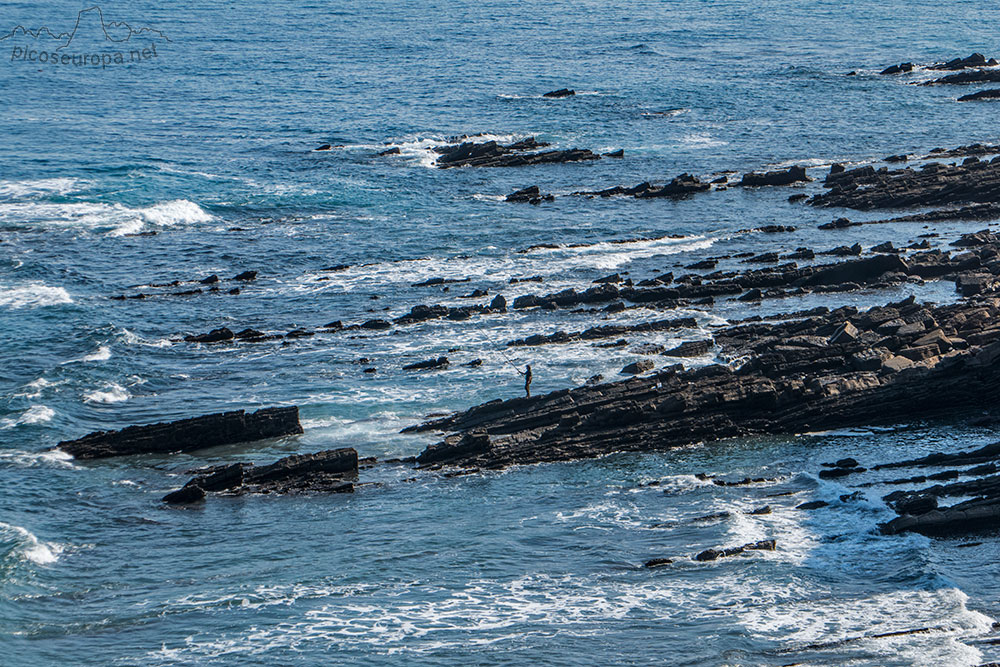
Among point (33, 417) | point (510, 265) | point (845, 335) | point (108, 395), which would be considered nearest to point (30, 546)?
point (33, 417)

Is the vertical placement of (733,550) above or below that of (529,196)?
below

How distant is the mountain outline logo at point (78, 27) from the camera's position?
111625 mm

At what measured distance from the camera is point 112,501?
32.2 metres

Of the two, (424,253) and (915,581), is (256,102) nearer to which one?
(424,253)

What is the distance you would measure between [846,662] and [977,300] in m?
22.2

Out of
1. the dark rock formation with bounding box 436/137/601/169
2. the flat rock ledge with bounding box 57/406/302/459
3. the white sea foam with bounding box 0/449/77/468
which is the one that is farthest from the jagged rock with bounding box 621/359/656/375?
the dark rock formation with bounding box 436/137/601/169

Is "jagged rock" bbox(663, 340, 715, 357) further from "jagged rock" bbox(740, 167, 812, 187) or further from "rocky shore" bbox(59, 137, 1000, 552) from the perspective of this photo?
"jagged rock" bbox(740, 167, 812, 187)

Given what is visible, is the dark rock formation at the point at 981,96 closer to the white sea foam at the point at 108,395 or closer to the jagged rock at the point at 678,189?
the jagged rock at the point at 678,189

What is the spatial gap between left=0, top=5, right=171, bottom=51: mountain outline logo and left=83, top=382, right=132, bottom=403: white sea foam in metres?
78.3

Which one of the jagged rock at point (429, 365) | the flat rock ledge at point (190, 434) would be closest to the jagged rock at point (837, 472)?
the jagged rock at point (429, 365)

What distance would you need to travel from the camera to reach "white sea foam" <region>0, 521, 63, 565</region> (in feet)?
95.0

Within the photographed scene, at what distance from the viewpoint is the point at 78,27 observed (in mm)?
118688

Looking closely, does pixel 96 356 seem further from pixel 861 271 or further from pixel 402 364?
pixel 861 271

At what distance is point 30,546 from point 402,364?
588 inches
